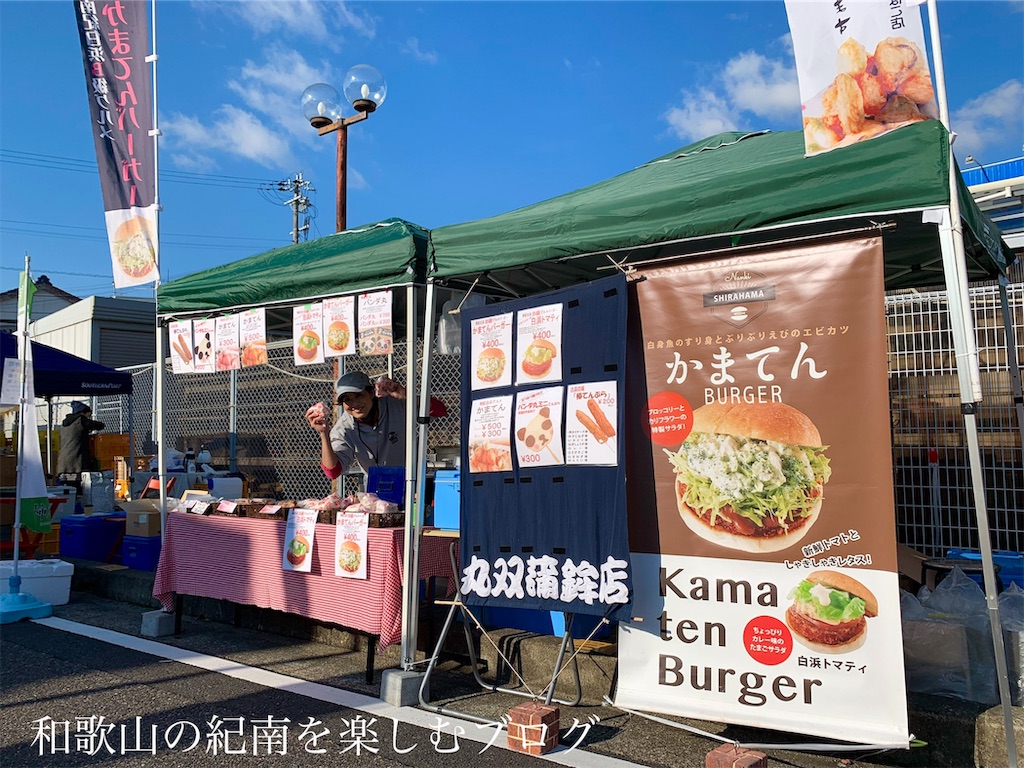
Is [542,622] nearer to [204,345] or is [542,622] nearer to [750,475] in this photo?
[750,475]

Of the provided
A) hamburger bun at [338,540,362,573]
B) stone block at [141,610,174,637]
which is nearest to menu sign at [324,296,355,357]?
hamburger bun at [338,540,362,573]

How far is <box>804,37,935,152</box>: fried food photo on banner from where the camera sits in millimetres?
3393

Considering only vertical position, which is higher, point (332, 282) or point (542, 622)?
point (332, 282)

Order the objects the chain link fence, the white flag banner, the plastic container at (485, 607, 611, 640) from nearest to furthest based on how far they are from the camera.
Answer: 1. the white flag banner
2. the plastic container at (485, 607, 611, 640)
3. the chain link fence

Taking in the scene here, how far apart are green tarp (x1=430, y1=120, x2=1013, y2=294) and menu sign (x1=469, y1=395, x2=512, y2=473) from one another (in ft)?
2.60

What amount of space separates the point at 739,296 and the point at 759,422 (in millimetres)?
610

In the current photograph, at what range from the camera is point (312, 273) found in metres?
5.67

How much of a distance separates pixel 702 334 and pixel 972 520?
3.98m

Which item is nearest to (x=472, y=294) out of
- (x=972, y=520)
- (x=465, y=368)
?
(x=465, y=368)

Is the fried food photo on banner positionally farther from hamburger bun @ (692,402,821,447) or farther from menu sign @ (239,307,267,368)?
menu sign @ (239,307,267,368)

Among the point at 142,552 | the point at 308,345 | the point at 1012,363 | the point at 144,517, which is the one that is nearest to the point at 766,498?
the point at 1012,363

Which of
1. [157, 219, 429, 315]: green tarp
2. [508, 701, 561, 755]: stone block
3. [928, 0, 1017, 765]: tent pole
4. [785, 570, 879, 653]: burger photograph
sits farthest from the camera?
[157, 219, 429, 315]: green tarp

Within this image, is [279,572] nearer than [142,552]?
Yes

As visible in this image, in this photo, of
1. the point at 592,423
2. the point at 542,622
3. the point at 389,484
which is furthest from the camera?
the point at 389,484
